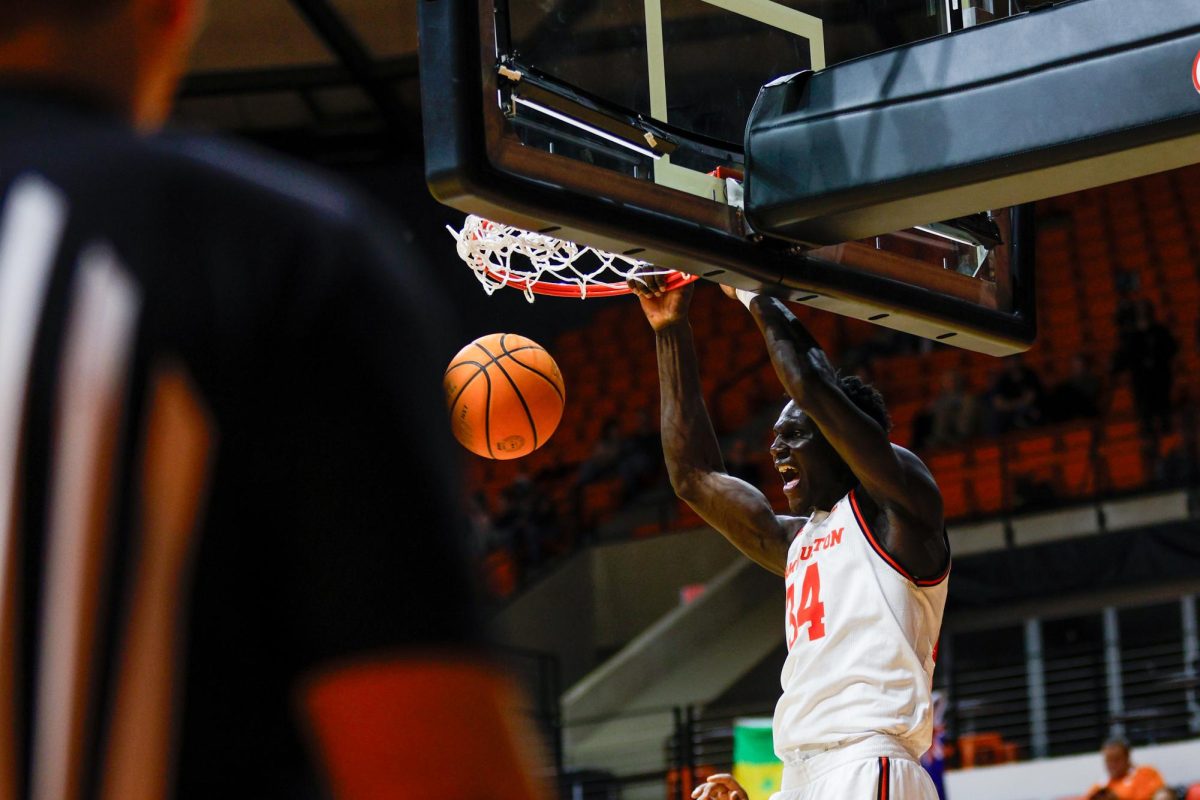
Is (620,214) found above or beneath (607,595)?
beneath

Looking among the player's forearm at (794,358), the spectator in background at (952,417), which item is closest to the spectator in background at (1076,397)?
the spectator in background at (952,417)

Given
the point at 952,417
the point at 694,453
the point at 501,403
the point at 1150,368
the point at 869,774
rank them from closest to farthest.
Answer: the point at 869,774, the point at 501,403, the point at 694,453, the point at 1150,368, the point at 952,417

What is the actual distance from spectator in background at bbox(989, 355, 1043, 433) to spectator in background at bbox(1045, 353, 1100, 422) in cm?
11

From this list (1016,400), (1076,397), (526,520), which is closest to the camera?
(1076,397)

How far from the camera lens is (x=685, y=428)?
16.2ft

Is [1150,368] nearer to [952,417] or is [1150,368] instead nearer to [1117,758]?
[952,417]

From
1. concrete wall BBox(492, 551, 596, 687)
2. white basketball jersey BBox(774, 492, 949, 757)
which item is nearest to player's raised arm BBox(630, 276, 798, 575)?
white basketball jersey BBox(774, 492, 949, 757)

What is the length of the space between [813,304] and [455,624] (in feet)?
11.4

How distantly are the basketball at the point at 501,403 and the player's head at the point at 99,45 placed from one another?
3.75 metres

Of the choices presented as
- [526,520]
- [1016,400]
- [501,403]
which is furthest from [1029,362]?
[501,403]

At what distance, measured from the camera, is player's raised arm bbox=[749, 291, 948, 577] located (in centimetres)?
411

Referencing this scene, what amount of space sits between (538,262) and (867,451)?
1.00 metres

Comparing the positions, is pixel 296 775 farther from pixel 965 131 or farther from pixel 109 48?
pixel 965 131

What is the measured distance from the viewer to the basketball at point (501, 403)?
189 inches
